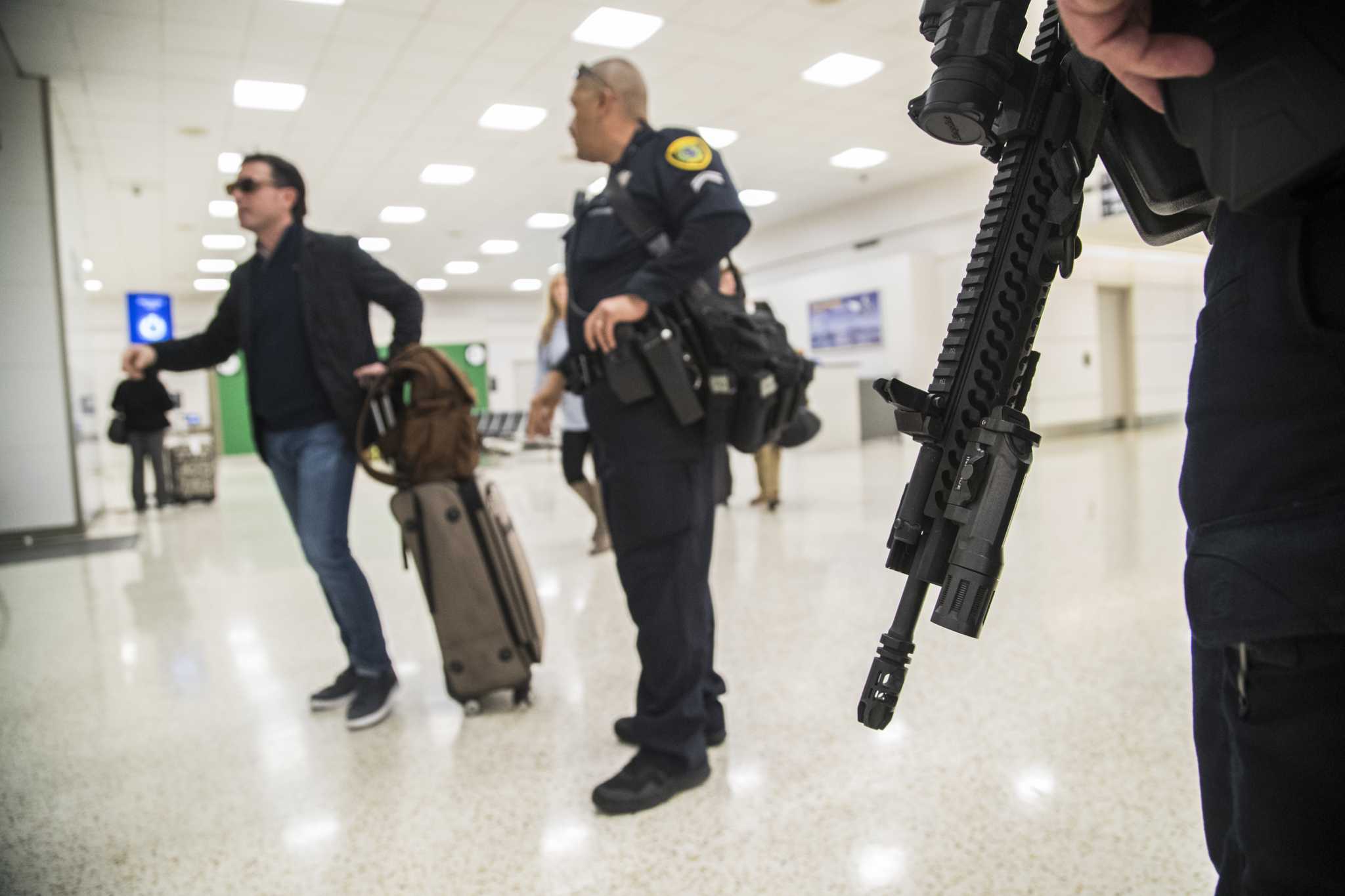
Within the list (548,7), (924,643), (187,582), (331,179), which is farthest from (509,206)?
(924,643)

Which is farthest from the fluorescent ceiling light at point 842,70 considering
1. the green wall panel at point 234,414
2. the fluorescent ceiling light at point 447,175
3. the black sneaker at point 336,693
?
the green wall panel at point 234,414

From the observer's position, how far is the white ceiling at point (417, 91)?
19.9 feet

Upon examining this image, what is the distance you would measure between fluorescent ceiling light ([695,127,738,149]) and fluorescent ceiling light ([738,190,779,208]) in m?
2.31

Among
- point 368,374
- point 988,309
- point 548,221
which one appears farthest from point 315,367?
point 548,221

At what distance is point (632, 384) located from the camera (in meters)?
1.62

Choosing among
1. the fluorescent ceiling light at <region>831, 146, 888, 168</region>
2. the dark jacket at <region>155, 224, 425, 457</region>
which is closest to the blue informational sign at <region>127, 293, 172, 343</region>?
the fluorescent ceiling light at <region>831, 146, 888, 168</region>

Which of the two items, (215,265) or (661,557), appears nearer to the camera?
(661,557)

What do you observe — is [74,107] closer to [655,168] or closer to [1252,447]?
[655,168]

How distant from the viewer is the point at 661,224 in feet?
5.64

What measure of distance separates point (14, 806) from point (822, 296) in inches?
491

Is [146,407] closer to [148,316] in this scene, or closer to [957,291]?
[148,316]

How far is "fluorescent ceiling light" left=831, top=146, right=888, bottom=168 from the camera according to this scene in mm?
10523

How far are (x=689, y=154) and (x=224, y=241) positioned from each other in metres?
14.1

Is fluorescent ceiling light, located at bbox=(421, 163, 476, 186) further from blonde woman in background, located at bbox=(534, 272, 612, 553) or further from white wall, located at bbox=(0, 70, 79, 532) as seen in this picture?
blonde woman in background, located at bbox=(534, 272, 612, 553)
